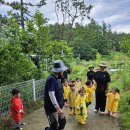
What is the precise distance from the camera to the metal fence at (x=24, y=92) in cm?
939

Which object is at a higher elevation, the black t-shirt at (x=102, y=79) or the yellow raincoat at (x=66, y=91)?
the black t-shirt at (x=102, y=79)

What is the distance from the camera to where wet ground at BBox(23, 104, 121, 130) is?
28.1 ft

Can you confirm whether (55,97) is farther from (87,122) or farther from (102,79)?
(102,79)

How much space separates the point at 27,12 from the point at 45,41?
472 inches

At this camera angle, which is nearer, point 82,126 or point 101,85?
point 82,126

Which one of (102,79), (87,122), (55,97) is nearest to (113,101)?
(102,79)

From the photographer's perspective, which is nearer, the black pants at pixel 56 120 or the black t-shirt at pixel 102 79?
the black pants at pixel 56 120

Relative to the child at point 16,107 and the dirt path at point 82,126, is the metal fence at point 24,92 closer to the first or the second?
the dirt path at point 82,126

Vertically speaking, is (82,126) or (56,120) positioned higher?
(56,120)

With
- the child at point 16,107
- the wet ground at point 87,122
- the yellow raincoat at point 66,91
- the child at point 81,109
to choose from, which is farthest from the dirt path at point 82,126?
the yellow raincoat at point 66,91

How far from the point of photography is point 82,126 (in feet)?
28.5

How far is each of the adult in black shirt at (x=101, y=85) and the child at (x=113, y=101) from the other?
20cm

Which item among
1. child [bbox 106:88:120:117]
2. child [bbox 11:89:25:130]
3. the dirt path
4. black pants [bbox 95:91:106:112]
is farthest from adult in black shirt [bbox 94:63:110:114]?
child [bbox 11:89:25:130]

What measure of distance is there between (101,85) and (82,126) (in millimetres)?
1828
